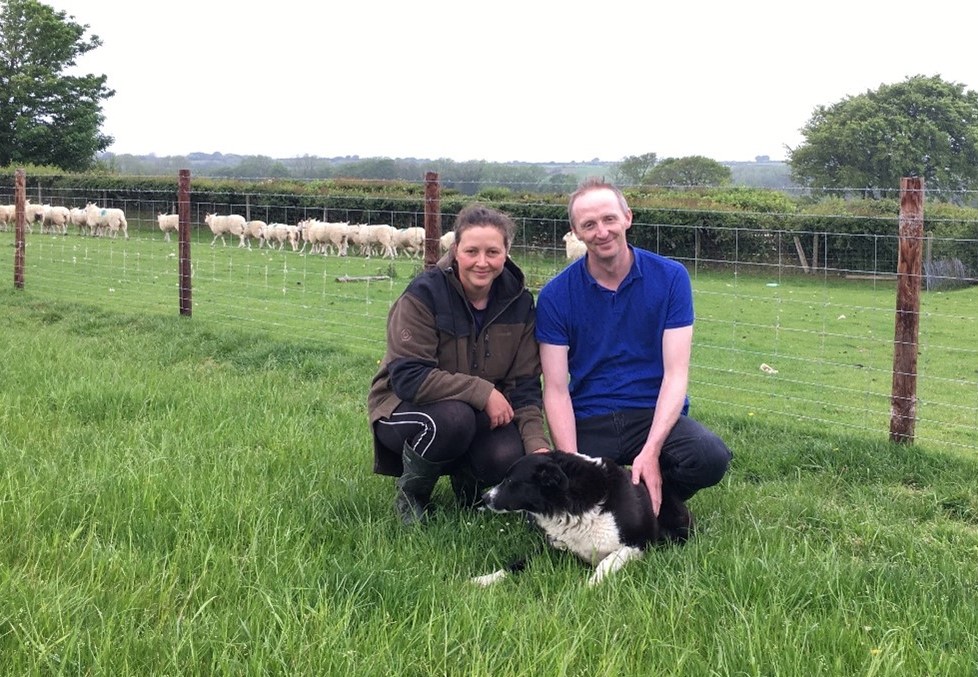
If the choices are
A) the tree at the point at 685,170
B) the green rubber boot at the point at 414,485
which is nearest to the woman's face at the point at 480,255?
the green rubber boot at the point at 414,485

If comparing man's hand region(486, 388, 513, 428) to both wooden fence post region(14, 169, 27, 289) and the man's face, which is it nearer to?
the man's face

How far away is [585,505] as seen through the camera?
355cm

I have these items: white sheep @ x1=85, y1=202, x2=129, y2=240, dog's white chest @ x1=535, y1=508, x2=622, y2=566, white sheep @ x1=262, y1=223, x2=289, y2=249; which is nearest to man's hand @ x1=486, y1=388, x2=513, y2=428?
dog's white chest @ x1=535, y1=508, x2=622, y2=566

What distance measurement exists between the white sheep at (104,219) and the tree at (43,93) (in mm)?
16964

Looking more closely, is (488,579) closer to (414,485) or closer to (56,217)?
(414,485)

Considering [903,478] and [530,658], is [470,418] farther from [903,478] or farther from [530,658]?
[903,478]

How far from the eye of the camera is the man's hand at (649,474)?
3.70m

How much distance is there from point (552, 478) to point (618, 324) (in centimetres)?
81

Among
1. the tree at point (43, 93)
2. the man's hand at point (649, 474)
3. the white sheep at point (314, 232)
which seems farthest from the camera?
the tree at point (43, 93)

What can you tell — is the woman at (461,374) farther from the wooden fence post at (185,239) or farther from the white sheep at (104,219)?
the white sheep at (104,219)

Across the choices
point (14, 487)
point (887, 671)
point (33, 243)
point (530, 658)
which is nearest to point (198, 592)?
point (530, 658)

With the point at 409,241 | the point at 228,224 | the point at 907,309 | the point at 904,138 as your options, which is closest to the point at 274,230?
the point at 228,224

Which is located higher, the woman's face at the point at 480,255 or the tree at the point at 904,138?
the tree at the point at 904,138

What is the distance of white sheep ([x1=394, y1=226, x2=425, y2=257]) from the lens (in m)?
24.8
